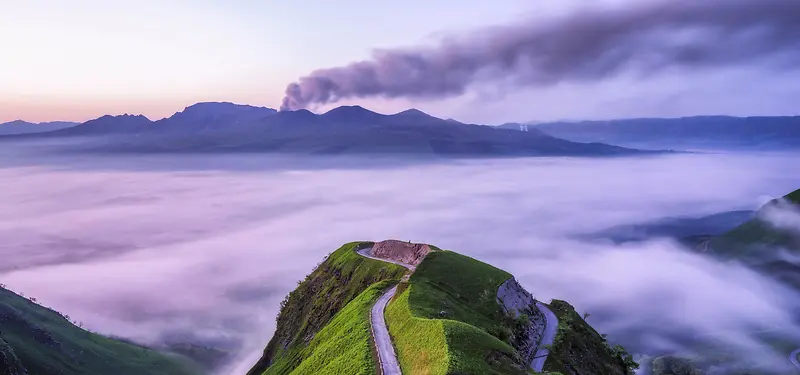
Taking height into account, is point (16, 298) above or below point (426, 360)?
below

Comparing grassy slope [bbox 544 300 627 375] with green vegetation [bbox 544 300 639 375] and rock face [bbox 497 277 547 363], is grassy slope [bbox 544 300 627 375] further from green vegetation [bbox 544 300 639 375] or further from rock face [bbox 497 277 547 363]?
rock face [bbox 497 277 547 363]

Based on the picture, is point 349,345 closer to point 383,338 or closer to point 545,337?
point 383,338

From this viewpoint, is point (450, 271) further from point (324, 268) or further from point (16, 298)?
point (16, 298)

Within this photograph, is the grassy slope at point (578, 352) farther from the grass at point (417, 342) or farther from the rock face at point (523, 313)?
the grass at point (417, 342)

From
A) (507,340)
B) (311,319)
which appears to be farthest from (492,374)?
(311,319)

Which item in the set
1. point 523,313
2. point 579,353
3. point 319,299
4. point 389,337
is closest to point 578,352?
point 579,353

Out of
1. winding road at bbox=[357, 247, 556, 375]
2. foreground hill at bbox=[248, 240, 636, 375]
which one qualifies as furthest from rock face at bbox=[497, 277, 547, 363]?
winding road at bbox=[357, 247, 556, 375]

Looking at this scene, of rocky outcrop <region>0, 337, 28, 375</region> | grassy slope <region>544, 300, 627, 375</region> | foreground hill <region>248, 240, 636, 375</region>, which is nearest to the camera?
foreground hill <region>248, 240, 636, 375</region>
